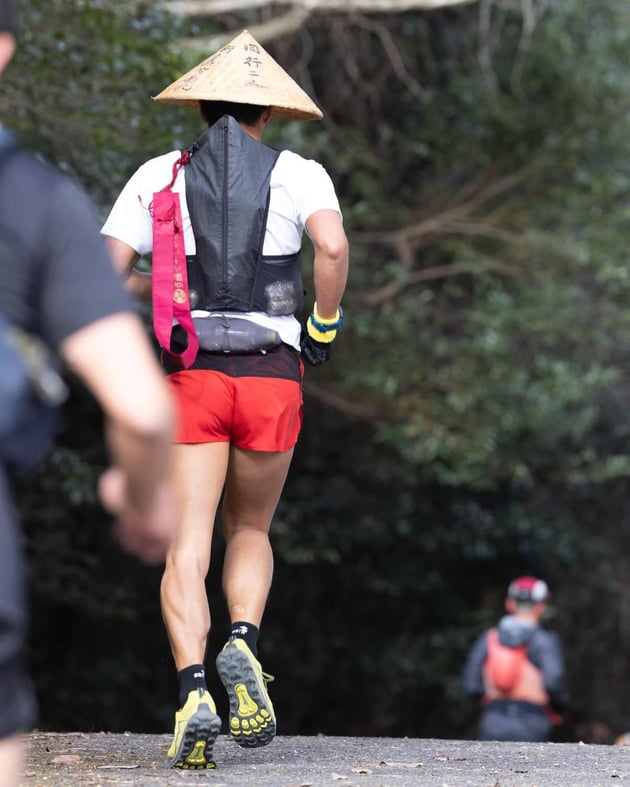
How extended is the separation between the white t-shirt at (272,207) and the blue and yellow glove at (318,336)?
0.30 ft

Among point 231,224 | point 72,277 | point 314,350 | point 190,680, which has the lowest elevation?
point 190,680

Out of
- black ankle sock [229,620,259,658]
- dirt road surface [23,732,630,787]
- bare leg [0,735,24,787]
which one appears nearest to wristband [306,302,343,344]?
black ankle sock [229,620,259,658]

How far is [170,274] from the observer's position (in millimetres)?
4625

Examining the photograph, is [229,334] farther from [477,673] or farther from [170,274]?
[477,673]

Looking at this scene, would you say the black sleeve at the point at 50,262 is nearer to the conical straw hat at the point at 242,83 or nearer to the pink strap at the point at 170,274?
the pink strap at the point at 170,274

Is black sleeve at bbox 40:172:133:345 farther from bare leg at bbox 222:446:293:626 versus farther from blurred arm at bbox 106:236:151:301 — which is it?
bare leg at bbox 222:446:293:626

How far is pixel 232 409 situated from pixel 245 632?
674mm

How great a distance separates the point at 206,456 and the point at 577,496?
38.4 feet

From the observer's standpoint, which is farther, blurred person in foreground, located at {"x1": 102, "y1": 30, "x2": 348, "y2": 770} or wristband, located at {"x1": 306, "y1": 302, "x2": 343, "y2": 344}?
wristband, located at {"x1": 306, "y1": 302, "x2": 343, "y2": 344}

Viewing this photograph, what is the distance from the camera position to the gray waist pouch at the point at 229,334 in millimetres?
4625

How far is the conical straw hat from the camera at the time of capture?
4.76 meters

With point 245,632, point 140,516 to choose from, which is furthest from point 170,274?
point 140,516

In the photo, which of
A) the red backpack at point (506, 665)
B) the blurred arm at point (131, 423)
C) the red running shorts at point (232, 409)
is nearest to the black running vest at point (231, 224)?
the red running shorts at point (232, 409)

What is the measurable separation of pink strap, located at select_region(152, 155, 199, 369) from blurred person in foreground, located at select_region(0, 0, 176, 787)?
2.20 metres
